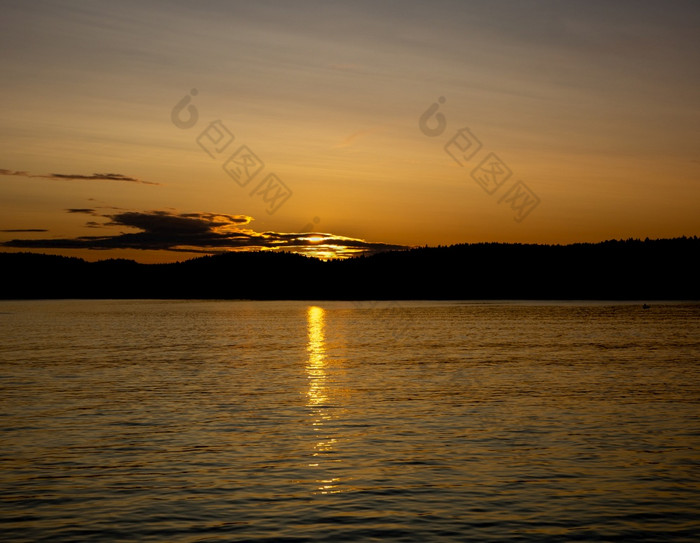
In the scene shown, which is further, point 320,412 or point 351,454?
point 320,412

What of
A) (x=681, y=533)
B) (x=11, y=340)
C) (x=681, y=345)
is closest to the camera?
(x=681, y=533)

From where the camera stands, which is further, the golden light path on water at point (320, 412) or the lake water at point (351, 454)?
the golden light path on water at point (320, 412)

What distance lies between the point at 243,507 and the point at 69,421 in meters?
17.3

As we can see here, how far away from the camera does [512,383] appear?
52469mm

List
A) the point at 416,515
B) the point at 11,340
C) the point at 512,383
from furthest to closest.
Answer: the point at 11,340
the point at 512,383
the point at 416,515

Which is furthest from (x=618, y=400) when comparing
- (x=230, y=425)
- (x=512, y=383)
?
(x=230, y=425)

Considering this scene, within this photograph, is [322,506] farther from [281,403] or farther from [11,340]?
[11,340]

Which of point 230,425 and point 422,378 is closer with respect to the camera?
point 230,425

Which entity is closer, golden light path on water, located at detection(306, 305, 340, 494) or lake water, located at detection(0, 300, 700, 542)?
lake water, located at detection(0, 300, 700, 542)

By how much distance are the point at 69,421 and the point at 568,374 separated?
35143 mm

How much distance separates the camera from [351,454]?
30.0 metres

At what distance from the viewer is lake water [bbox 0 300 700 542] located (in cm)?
2141

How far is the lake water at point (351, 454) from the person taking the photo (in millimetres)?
21406

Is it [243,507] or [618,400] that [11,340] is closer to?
[618,400]
